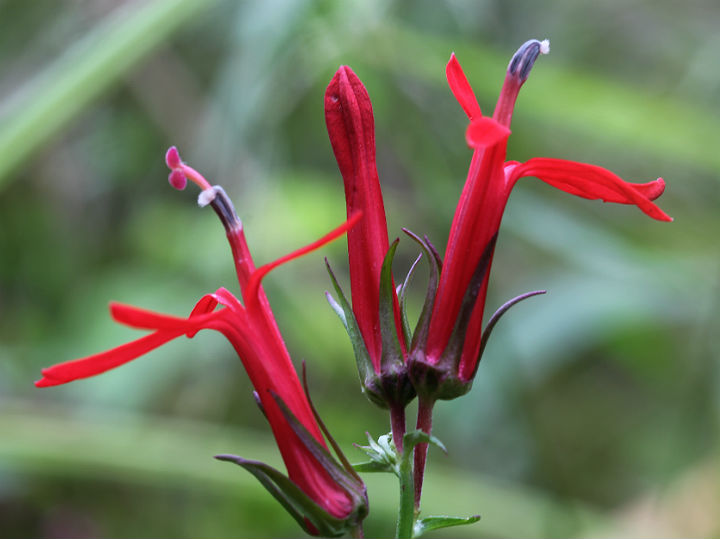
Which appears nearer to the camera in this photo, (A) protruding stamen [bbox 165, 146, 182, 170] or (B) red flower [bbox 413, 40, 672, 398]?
(B) red flower [bbox 413, 40, 672, 398]

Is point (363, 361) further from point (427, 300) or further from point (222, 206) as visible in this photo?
point (222, 206)

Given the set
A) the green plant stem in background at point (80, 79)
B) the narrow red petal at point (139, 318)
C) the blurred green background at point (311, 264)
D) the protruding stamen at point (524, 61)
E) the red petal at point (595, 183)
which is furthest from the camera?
the blurred green background at point (311, 264)

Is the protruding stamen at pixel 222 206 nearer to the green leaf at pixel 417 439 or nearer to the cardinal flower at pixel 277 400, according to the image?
the cardinal flower at pixel 277 400

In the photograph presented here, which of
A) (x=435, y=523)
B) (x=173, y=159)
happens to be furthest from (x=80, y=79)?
(x=435, y=523)

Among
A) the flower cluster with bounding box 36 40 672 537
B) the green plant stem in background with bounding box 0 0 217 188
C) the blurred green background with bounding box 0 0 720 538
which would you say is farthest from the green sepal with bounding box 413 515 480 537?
the green plant stem in background with bounding box 0 0 217 188

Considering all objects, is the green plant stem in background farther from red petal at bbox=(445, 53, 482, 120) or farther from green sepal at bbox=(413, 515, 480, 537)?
green sepal at bbox=(413, 515, 480, 537)

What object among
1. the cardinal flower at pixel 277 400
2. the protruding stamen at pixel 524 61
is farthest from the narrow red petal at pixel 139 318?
the protruding stamen at pixel 524 61

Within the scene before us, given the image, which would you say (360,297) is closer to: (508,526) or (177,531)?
(508,526)
